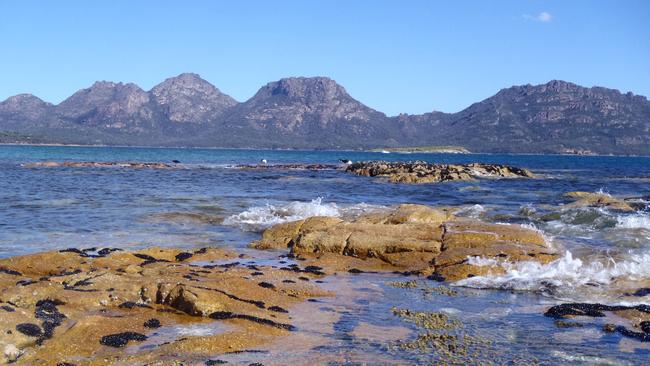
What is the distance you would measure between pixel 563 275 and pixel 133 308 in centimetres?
1055

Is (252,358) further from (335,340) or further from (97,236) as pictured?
(97,236)

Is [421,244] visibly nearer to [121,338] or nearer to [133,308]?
[133,308]

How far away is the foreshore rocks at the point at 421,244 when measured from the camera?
52.6 feet

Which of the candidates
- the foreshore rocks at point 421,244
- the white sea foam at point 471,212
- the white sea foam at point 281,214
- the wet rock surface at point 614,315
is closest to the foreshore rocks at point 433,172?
the white sea foam at point 471,212

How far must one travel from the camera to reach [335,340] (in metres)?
9.56

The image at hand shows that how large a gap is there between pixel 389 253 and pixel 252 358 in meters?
9.21

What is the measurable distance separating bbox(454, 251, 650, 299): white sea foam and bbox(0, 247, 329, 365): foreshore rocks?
4.49 meters

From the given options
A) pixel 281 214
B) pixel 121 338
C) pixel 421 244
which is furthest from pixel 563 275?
pixel 281 214

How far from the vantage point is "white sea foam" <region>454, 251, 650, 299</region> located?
14.0 m

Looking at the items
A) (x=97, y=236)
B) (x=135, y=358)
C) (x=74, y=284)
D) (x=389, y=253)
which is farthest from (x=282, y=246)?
(x=135, y=358)

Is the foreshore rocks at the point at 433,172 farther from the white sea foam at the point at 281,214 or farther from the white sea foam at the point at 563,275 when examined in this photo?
the white sea foam at the point at 563,275

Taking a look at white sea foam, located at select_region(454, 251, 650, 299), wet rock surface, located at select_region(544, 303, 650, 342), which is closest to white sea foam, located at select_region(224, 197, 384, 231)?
white sea foam, located at select_region(454, 251, 650, 299)

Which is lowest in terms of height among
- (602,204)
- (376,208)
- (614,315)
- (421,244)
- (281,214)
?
(281,214)

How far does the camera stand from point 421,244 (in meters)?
17.6
